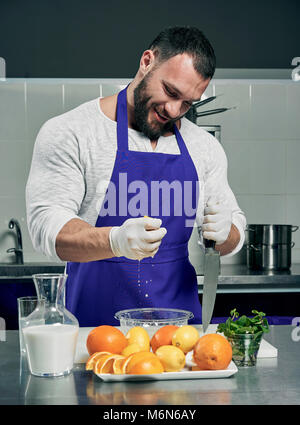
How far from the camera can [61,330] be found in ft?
4.41

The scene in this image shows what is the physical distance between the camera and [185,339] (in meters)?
1.37

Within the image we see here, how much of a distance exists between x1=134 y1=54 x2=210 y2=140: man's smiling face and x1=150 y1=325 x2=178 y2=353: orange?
2.80ft

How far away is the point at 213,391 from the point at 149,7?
2.91m

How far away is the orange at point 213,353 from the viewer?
130 cm

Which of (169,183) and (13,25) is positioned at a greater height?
(13,25)

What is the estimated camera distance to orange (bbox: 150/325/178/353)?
55.1 inches

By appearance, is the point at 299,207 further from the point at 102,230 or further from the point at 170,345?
the point at 170,345

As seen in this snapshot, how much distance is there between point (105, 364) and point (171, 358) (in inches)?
5.9

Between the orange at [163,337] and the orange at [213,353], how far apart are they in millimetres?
89

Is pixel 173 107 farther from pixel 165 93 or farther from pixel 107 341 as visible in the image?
pixel 107 341

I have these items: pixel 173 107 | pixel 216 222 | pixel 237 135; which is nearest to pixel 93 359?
pixel 216 222
